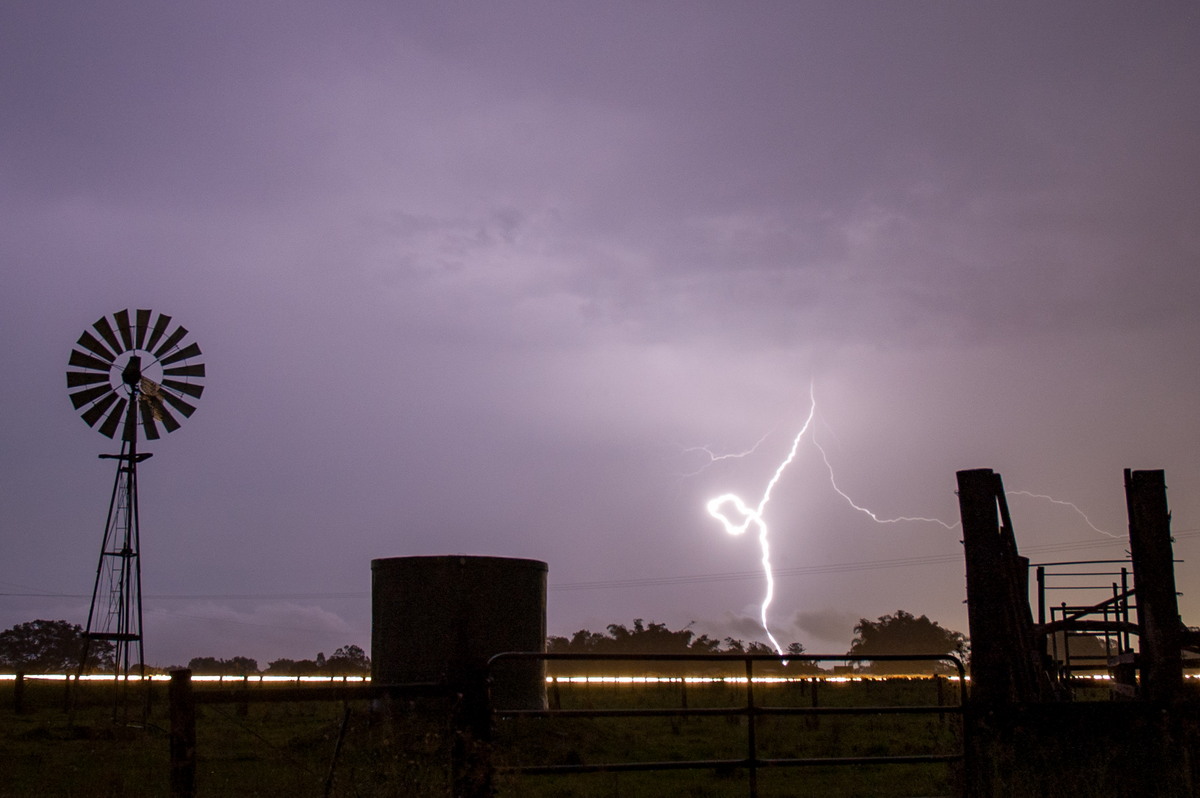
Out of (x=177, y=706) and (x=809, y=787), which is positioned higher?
(x=177, y=706)

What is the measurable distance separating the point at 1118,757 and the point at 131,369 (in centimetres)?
2311

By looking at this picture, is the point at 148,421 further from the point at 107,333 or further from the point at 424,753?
the point at 424,753

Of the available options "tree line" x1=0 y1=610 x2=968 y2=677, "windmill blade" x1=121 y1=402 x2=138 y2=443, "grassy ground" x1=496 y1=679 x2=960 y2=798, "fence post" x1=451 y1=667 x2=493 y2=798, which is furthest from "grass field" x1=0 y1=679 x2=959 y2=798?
"tree line" x1=0 y1=610 x2=968 y2=677

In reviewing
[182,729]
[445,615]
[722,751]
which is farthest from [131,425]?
[182,729]

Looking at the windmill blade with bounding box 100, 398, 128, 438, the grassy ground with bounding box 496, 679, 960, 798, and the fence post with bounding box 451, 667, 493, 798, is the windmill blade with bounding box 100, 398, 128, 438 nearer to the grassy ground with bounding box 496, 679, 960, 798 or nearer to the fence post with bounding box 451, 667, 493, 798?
the grassy ground with bounding box 496, 679, 960, 798

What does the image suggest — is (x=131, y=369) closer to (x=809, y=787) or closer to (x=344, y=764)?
(x=344, y=764)

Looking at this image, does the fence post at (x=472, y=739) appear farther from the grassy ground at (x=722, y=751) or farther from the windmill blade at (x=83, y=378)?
the windmill blade at (x=83, y=378)

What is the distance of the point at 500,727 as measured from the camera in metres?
14.9

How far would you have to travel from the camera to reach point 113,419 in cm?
2566

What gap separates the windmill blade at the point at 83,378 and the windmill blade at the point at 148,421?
3.97 ft

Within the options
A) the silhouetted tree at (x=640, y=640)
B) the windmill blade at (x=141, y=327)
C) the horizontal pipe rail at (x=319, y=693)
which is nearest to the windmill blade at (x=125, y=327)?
the windmill blade at (x=141, y=327)

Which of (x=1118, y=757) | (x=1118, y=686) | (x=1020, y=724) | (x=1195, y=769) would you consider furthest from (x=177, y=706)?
(x=1118, y=686)

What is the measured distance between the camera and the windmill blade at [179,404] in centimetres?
2639

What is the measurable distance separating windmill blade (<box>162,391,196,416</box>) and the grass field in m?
7.68
